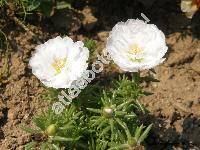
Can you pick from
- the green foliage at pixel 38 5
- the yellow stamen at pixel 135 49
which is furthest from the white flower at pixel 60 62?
the green foliage at pixel 38 5

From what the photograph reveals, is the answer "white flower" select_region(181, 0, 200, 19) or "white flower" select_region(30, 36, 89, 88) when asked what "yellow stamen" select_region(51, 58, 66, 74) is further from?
"white flower" select_region(181, 0, 200, 19)

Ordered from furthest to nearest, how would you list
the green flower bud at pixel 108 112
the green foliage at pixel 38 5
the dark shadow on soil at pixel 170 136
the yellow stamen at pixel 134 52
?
the green foliage at pixel 38 5 → the dark shadow on soil at pixel 170 136 → the yellow stamen at pixel 134 52 → the green flower bud at pixel 108 112

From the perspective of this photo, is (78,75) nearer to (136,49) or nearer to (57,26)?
(136,49)

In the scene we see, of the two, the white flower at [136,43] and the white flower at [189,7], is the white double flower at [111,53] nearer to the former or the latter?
the white flower at [136,43]

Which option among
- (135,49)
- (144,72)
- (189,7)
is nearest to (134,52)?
(135,49)

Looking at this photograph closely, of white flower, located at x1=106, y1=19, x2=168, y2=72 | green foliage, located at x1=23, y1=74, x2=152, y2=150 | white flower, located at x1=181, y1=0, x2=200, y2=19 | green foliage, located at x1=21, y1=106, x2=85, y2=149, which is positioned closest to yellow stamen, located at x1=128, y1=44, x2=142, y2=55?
white flower, located at x1=106, y1=19, x2=168, y2=72
